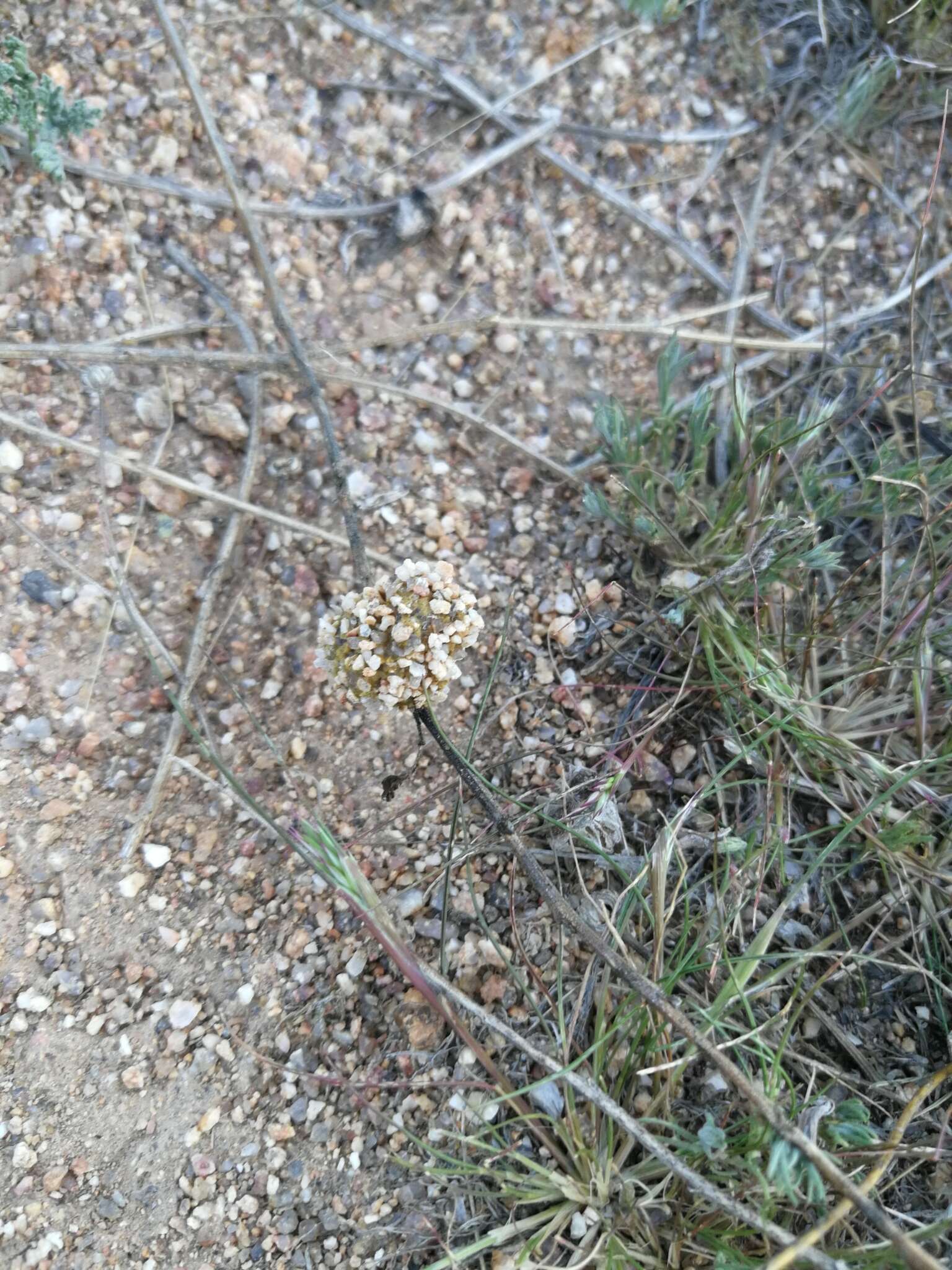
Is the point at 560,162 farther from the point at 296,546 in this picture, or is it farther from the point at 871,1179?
the point at 871,1179

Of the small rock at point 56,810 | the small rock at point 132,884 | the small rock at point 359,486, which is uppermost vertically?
the small rock at point 359,486

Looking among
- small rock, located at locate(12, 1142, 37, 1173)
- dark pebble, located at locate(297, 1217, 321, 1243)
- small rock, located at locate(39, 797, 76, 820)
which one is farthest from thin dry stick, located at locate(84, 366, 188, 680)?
dark pebble, located at locate(297, 1217, 321, 1243)

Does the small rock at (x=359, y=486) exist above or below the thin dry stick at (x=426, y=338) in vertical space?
below

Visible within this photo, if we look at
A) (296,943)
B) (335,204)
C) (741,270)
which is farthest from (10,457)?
(741,270)

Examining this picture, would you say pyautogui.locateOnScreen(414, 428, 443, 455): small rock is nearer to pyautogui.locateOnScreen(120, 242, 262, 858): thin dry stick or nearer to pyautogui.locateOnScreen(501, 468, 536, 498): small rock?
pyautogui.locateOnScreen(501, 468, 536, 498): small rock

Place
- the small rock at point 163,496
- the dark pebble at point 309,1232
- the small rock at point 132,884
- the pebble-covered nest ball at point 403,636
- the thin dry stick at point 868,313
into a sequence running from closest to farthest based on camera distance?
the pebble-covered nest ball at point 403,636
the dark pebble at point 309,1232
the small rock at point 132,884
the small rock at point 163,496
the thin dry stick at point 868,313

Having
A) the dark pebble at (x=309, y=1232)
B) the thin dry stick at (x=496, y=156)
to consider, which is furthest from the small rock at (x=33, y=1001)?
the thin dry stick at (x=496, y=156)

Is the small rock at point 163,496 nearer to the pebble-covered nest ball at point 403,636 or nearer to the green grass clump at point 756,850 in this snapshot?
the pebble-covered nest ball at point 403,636
